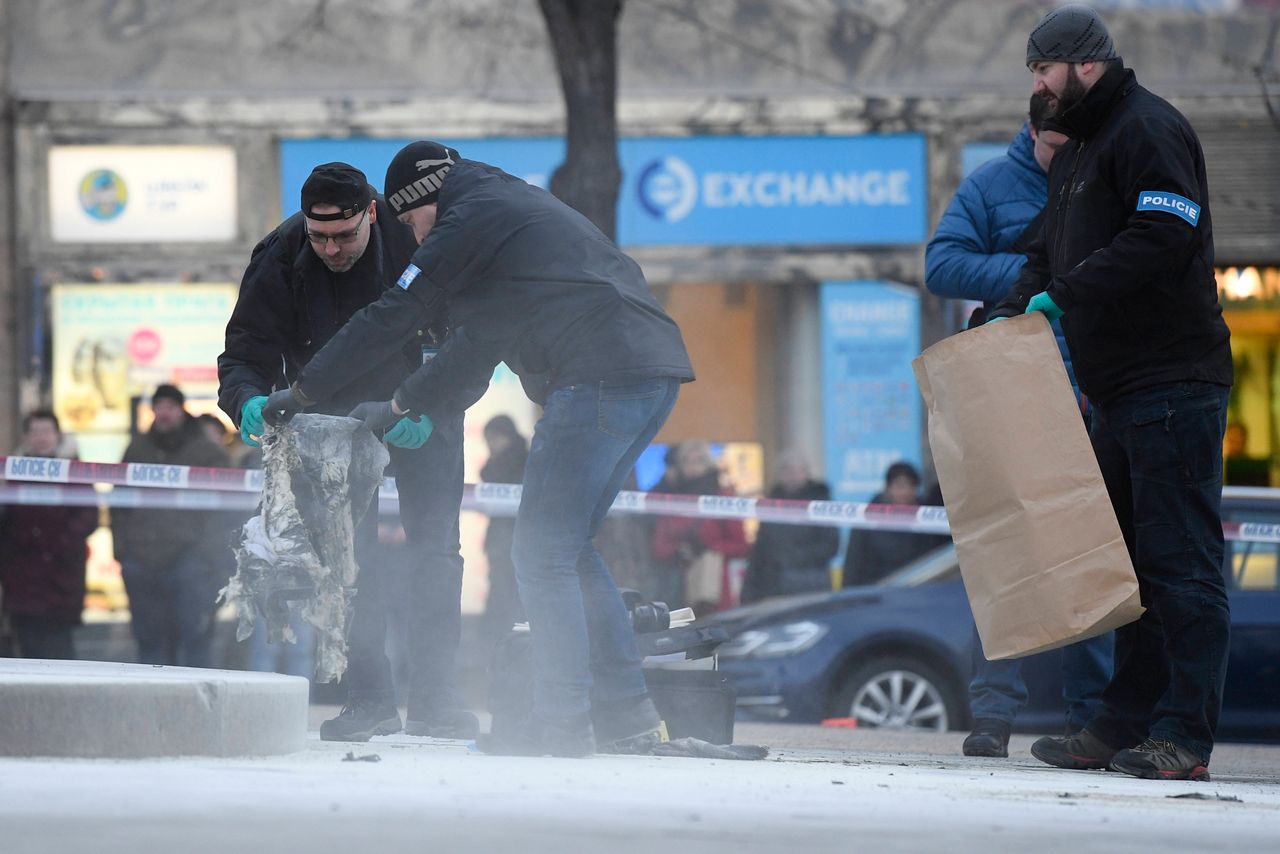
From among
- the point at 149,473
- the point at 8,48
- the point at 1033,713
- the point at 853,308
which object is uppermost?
the point at 8,48

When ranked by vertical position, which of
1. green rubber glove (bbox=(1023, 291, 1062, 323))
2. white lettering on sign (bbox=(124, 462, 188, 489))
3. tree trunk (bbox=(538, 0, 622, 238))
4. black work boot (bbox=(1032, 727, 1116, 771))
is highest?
tree trunk (bbox=(538, 0, 622, 238))

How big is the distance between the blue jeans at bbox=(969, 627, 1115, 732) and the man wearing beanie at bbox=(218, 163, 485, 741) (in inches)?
67.5

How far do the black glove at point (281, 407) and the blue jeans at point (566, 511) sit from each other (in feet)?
2.54

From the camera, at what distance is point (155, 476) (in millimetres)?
10422

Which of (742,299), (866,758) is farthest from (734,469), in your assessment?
(866,758)

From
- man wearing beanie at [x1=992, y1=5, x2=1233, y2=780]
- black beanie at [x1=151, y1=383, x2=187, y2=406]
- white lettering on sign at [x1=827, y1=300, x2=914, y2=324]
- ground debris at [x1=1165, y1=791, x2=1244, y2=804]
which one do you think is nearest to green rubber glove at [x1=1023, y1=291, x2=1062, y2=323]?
man wearing beanie at [x1=992, y1=5, x2=1233, y2=780]

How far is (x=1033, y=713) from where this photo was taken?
9.55 meters

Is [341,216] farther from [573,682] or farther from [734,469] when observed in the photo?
[734,469]

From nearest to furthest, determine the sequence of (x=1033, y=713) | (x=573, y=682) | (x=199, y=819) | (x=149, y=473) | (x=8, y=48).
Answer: (x=199, y=819) < (x=573, y=682) < (x=1033, y=713) < (x=149, y=473) < (x=8, y=48)

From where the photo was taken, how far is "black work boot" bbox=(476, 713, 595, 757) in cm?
553

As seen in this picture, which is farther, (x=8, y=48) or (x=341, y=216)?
(x=8, y=48)

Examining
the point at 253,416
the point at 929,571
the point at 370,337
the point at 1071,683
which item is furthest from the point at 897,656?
the point at 370,337

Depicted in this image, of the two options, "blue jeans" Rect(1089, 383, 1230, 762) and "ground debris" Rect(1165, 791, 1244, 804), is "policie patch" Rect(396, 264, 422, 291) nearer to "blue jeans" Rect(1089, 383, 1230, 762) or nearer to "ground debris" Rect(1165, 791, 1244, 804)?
"blue jeans" Rect(1089, 383, 1230, 762)

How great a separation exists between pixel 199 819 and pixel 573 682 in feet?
5.50
